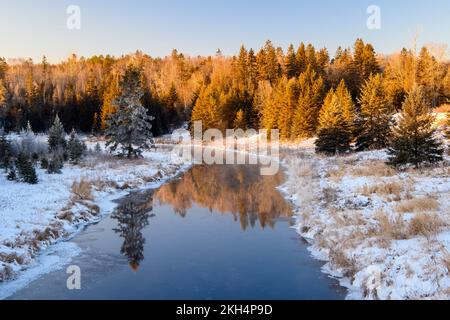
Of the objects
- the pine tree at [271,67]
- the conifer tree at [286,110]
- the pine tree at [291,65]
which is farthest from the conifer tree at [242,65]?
the conifer tree at [286,110]

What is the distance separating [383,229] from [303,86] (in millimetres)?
48709

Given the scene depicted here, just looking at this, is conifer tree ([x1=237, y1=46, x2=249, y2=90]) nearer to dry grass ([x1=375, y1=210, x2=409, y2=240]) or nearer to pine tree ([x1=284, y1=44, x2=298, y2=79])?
pine tree ([x1=284, y1=44, x2=298, y2=79])

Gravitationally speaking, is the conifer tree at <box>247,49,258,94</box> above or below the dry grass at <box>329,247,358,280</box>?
above

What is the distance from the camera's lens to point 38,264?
39.8 ft

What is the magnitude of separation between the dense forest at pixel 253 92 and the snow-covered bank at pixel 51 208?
2824 cm

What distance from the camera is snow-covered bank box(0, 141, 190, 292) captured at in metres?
11.9

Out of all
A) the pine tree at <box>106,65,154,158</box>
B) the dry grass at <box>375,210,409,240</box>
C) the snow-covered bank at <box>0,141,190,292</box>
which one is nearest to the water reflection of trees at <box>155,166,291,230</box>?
the snow-covered bank at <box>0,141,190,292</box>

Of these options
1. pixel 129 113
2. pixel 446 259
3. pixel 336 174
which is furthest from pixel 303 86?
pixel 446 259

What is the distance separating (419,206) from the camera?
1363 cm

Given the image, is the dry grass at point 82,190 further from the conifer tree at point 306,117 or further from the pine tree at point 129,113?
the conifer tree at point 306,117

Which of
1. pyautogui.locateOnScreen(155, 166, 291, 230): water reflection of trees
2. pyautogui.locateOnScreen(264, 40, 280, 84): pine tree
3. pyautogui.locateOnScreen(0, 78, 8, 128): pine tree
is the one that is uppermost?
pyautogui.locateOnScreen(264, 40, 280, 84): pine tree

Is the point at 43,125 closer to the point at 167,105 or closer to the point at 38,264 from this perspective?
the point at 167,105

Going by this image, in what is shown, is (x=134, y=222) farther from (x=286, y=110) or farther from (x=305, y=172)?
(x=286, y=110)

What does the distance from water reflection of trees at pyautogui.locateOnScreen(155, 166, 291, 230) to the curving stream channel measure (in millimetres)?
57
